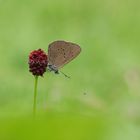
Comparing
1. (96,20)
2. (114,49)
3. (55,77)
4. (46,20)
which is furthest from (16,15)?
(55,77)

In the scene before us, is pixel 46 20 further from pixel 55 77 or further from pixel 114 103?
pixel 114 103

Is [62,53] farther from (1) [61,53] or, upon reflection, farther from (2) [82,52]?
(2) [82,52]

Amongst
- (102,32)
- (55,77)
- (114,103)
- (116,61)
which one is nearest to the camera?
(114,103)

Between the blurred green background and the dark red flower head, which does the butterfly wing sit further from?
the blurred green background

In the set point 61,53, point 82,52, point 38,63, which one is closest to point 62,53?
point 61,53

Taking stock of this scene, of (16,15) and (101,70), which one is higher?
(16,15)

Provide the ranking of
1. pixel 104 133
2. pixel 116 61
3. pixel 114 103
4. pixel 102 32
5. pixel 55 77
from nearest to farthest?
pixel 104 133 → pixel 114 103 → pixel 55 77 → pixel 116 61 → pixel 102 32

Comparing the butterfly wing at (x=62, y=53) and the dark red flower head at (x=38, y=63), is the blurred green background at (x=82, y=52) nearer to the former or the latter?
the butterfly wing at (x=62, y=53)
